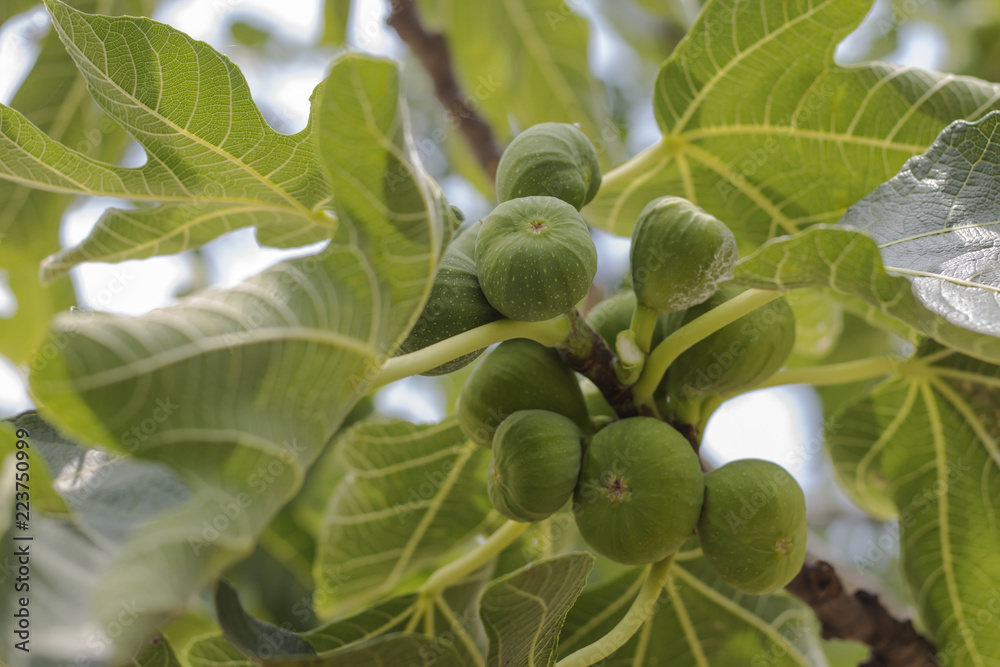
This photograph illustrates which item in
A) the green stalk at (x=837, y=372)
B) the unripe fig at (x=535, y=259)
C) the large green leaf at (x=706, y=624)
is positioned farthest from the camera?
the large green leaf at (x=706, y=624)

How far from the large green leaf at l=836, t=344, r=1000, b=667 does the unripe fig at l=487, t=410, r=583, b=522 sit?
854 millimetres

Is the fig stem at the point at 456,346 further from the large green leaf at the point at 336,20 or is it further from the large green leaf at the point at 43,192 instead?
the large green leaf at the point at 336,20

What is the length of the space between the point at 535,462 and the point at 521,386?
14 centimetres

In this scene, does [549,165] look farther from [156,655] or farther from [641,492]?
[156,655]

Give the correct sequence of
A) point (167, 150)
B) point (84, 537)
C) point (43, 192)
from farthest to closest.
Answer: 1. point (43, 192)
2. point (167, 150)
3. point (84, 537)

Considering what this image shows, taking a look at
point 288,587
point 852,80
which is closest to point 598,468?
Answer: point 852,80

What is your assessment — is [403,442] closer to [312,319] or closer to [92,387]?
[312,319]

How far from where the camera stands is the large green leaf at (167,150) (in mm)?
1236

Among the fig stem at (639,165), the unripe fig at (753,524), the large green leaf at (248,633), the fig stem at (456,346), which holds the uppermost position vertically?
the fig stem at (456,346)

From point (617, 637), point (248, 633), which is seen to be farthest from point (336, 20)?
point (617, 637)

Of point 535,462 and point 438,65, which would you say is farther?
point 438,65

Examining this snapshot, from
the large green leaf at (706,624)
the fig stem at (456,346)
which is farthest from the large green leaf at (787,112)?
the large green leaf at (706,624)

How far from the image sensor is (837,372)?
155 cm

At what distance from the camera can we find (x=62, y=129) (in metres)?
2.29
